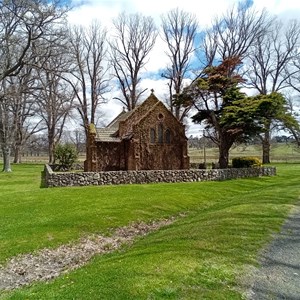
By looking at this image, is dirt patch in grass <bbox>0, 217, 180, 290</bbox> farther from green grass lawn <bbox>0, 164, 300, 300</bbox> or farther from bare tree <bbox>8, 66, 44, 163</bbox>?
bare tree <bbox>8, 66, 44, 163</bbox>

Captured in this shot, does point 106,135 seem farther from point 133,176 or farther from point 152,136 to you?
point 133,176

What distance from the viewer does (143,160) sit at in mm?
25984

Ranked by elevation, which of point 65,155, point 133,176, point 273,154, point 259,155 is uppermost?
point 273,154

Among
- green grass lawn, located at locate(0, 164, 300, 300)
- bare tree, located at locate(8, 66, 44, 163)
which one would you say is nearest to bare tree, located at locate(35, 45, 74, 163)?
bare tree, located at locate(8, 66, 44, 163)

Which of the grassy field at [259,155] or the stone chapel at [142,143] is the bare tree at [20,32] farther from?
the grassy field at [259,155]

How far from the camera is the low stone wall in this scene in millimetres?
19094

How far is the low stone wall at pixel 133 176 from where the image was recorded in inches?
752

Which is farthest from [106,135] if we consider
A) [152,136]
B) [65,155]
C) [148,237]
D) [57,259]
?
[57,259]

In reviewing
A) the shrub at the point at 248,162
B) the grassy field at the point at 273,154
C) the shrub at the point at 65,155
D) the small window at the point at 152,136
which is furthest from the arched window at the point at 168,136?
the grassy field at the point at 273,154

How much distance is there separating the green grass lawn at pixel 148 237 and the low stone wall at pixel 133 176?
234cm

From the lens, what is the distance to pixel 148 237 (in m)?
9.43

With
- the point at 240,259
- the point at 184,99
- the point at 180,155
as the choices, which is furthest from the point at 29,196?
the point at 184,99

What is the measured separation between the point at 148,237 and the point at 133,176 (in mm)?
11311

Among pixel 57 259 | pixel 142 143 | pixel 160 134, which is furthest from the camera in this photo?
pixel 160 134
